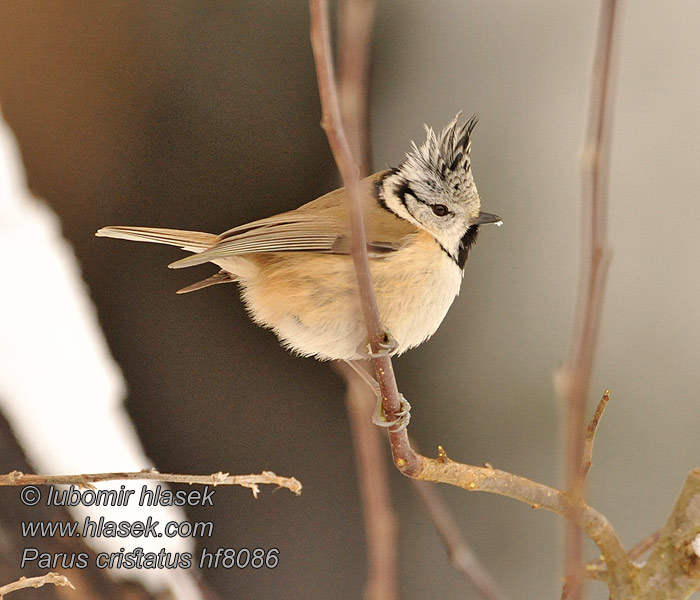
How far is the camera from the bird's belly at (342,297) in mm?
953

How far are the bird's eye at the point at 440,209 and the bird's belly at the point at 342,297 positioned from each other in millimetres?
69

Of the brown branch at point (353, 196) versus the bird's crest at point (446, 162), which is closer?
the brown branch at point (353, 196)

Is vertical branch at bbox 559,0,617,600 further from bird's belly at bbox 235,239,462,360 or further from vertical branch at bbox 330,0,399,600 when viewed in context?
bird's belly at bbox 235,239,462,360

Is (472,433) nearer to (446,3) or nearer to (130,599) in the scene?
(130,599)

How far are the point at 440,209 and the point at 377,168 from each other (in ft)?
0.96

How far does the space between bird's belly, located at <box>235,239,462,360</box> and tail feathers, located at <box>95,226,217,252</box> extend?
100mm

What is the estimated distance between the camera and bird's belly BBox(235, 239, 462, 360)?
0.95m

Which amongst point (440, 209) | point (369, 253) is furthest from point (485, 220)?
point (369, 253)

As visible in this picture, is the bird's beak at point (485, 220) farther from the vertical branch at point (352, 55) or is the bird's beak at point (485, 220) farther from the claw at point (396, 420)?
the vertical branch at point (352, 55)

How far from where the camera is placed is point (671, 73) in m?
1.54

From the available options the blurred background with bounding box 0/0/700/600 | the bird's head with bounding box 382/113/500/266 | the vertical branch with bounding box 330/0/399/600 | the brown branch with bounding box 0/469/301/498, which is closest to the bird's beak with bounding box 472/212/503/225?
the bird's head with bounding box 382/113/500/266

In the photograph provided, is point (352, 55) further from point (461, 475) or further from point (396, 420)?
point (461, 475)

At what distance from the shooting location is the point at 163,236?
100 centimetres

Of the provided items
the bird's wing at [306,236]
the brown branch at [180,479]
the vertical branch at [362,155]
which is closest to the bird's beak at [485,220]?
the bird's wing at [306,236]
